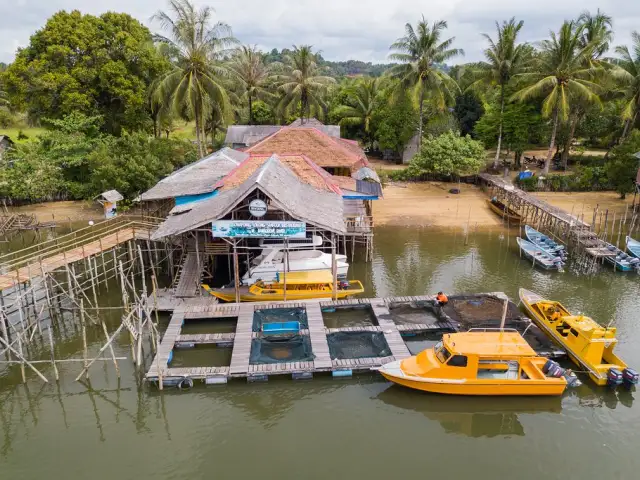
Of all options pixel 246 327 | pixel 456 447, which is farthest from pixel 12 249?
pixel 456 447

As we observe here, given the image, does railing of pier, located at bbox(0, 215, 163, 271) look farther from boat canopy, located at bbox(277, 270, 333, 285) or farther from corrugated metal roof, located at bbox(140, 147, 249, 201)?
boat canopy, located at bbox(277, 270, 333, 285)

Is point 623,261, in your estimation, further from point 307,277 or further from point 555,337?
point 307,277

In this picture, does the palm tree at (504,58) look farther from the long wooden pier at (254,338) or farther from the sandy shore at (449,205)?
the long wooden pier at (254,338)

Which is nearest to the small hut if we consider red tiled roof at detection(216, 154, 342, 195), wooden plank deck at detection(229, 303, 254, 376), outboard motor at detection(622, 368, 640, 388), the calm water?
red tiled roof at detection(216, 154, 342, 195)

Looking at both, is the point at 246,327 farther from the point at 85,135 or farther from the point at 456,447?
the point at 85,135

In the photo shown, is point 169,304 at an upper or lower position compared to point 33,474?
upper

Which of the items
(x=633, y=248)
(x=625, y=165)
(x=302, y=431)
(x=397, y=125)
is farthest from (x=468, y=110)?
(x=302, y=431)
